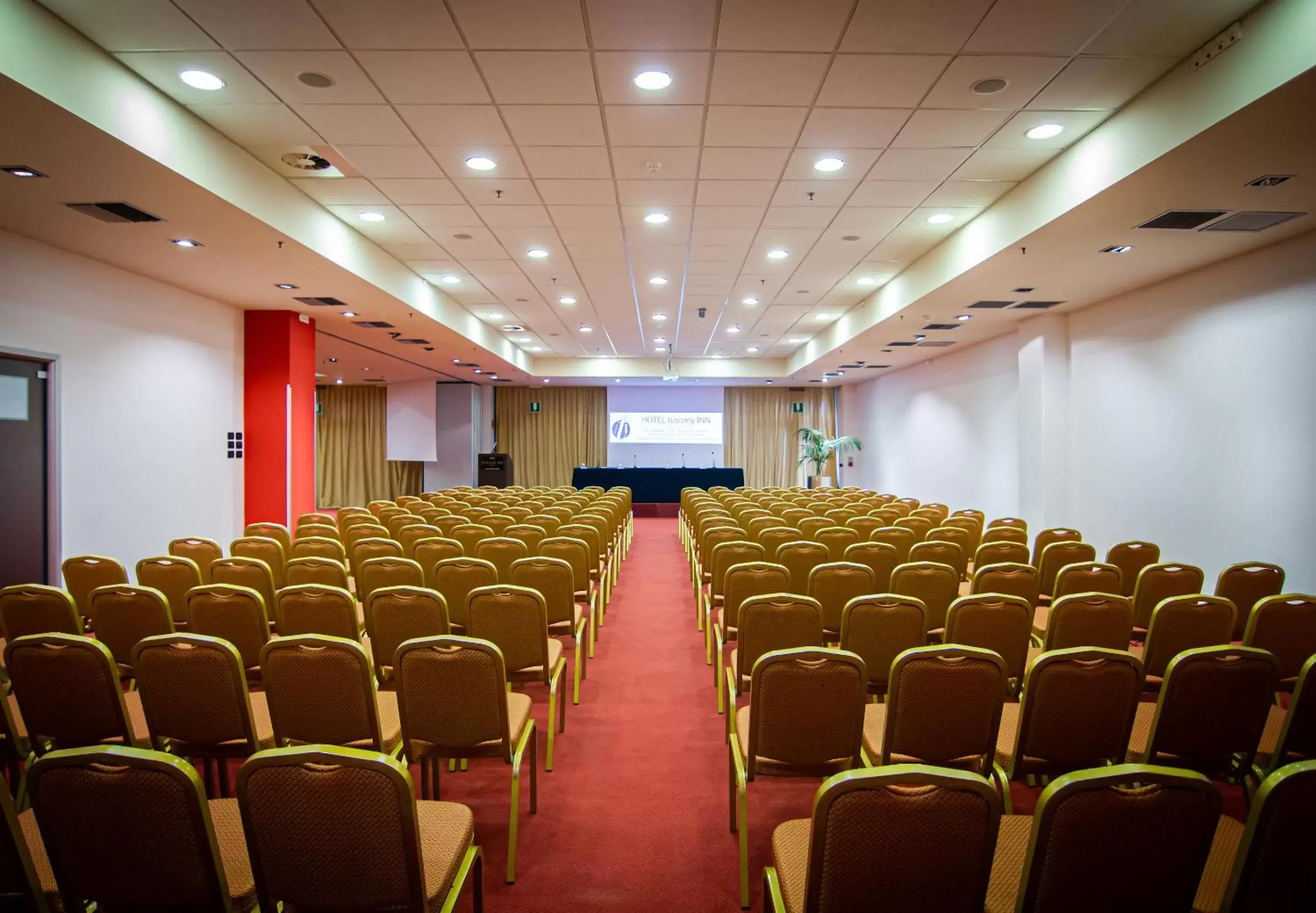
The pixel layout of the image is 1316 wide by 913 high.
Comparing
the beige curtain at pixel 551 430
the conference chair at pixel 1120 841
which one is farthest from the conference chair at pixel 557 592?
the beige curtain at pixel 551 430

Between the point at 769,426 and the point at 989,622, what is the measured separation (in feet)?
67.8

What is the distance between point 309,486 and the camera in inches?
408

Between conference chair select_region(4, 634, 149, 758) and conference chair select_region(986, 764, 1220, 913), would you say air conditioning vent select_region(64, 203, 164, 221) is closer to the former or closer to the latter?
conference chair select_region(4, 634, 149, 758)

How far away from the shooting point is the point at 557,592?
4.82 meters

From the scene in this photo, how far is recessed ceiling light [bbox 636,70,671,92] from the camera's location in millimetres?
4645

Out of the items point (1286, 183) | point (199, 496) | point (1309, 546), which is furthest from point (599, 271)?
point (1309, 546)

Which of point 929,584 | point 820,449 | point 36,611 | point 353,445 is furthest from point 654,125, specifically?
point 353,445

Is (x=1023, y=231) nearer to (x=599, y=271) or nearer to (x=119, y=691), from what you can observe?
(x=599, y=271)

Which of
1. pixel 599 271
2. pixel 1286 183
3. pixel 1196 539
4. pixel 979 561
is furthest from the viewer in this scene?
pixel 599 271

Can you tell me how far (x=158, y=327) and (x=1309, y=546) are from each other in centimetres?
1167

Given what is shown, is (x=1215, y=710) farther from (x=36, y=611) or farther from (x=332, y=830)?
(x=36, y=611)

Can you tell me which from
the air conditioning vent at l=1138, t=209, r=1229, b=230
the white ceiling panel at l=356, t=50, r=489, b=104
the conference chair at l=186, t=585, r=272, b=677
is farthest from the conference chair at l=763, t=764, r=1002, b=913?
the air conditioning vent at l=1138, t=209, r=1229, b=230

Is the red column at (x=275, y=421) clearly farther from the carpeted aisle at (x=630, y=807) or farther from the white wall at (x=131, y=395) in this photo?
the carpeted aisle at (x=630, y=807)

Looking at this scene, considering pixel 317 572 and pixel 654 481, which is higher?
pixel 654 481
